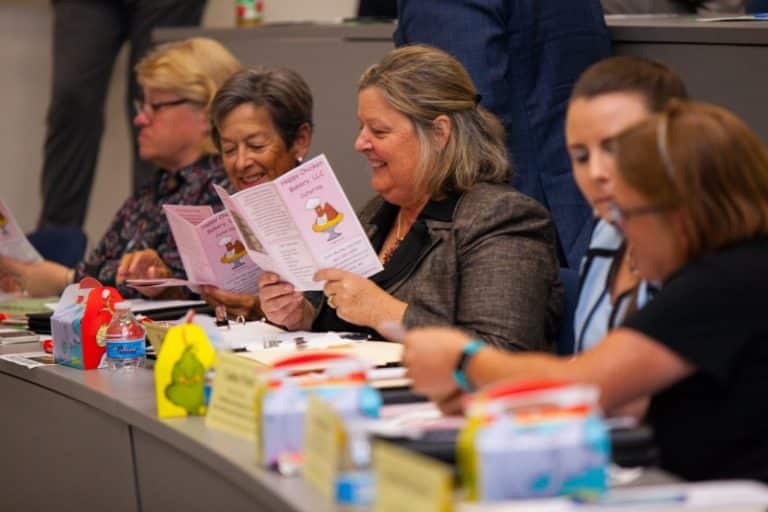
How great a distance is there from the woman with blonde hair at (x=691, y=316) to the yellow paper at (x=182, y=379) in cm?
57

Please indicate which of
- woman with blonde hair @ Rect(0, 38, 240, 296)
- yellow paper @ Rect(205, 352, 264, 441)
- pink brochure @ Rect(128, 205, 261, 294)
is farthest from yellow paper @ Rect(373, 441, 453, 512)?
woman with blonde hair @ Rect(0, 38, 240, 296)

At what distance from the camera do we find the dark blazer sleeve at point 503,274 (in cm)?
286

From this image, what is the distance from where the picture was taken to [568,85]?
359cm

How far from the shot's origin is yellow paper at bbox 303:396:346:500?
1.80 m

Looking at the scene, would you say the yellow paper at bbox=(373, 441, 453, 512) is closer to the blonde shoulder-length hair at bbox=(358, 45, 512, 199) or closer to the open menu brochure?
the open menu brochure

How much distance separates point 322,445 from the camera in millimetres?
1855

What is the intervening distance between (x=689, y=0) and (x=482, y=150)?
6.28 feet

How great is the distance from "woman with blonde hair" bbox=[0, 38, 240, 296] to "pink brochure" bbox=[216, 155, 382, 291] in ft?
3.90

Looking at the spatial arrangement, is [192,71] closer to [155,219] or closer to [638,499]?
[155,219]

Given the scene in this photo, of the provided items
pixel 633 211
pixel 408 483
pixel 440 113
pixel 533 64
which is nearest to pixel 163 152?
pixel 533 64

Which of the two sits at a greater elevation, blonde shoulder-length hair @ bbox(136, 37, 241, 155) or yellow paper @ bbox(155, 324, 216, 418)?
blonde shoulder-length hair @ bbox(136, 37, 241, 155)

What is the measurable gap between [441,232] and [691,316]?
120 centimetres

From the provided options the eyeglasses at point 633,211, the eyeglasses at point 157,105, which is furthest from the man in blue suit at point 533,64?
the eyeglasses at point 633,211

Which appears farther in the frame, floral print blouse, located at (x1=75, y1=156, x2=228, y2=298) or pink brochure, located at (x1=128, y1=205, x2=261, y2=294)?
floral print blouse, located at (x1=75, y1=156, x2=228, y2=298)
